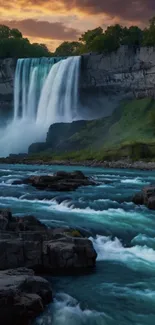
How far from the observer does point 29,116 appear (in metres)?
96.9

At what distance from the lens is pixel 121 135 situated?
265 feet

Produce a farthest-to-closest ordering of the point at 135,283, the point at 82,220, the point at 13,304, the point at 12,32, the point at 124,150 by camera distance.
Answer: the point at 12,32
the point at 124,150
the point at 82,220
the point at 135,283
the point at 13,304

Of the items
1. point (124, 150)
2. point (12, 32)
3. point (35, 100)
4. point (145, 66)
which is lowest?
point (124, 150)

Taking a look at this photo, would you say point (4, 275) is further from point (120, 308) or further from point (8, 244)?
point (120, 308)

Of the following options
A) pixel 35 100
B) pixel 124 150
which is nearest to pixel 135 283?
pixel 124 150

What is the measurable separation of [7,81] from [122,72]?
29.8 m

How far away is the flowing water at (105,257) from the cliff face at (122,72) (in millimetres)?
62910

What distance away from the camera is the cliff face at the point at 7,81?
329ft

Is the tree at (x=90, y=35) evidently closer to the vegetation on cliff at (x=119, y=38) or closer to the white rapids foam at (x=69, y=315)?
the vegetation on cliff at (x=119, y=38)

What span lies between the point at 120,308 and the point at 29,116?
87876 millimetres

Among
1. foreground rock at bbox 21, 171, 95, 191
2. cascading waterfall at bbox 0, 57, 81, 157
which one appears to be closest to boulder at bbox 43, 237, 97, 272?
foreground rock at bbox 21, 171, 95, 191

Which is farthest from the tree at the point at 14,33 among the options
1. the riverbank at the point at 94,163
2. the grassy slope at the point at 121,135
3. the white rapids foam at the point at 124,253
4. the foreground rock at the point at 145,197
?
the white rapids foam at the point at 124,253

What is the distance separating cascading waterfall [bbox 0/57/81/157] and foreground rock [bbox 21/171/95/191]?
189 feet

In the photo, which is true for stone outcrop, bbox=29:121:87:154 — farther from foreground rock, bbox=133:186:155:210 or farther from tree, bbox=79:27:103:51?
foreground rock, bbox=133:186:155:210
